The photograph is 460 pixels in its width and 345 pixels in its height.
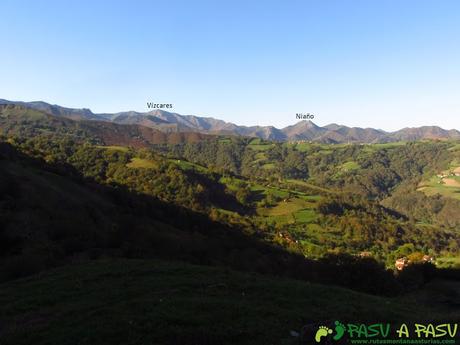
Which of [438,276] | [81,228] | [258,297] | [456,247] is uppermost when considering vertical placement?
[258,297]

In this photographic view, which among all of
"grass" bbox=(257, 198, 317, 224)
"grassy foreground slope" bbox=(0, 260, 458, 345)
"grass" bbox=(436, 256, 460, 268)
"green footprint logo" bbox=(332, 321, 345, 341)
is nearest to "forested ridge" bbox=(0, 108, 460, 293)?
"grass" bbox=(257, 198, 317, 224)

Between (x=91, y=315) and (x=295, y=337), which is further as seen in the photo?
(x=91, y=315)

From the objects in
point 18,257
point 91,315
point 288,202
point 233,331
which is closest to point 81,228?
point 18,257

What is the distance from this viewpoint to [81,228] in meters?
45.4

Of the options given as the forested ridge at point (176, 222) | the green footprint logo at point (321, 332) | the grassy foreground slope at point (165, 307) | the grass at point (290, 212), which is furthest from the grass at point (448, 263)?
the grass at point (290, 212)

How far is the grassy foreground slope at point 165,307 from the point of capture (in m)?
13.8

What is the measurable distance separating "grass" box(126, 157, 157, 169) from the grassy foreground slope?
14234 cm

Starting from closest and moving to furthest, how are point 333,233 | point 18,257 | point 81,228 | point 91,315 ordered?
point 91,315 < point 18,257 < point 81,228 < point 333,233

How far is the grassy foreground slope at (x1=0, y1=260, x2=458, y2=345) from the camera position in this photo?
13.8m

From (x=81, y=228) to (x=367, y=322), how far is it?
3864 cm

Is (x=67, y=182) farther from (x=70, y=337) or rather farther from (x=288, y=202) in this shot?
(x=288, y=202)

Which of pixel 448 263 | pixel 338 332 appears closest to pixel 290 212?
pixel 448 263

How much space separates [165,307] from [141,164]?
6237 inches

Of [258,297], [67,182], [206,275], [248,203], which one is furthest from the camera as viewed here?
[248,203]
